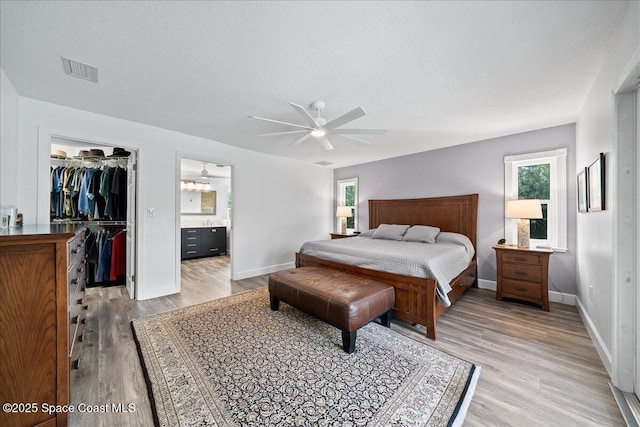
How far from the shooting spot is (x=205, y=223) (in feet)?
22.8

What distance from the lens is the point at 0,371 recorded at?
1.16 meters

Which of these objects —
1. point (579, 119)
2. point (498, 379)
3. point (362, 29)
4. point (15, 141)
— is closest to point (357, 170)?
point (579, 119)

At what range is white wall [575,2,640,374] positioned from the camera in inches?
Answer: 63.1

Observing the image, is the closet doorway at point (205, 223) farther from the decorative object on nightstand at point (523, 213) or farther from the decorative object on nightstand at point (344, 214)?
the decorative object on nightstand at point (523, 213)

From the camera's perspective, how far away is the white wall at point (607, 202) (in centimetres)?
160

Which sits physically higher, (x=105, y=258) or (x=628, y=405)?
(x=105, y=258)

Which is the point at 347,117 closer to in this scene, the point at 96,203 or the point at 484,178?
the point at 484,178

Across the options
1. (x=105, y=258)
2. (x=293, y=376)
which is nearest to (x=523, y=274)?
(x=293, y=376)

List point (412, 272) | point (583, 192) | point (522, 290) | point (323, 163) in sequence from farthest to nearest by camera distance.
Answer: point (323, 163) → point (522, 290) → point (583, 192) → point (412, 272)

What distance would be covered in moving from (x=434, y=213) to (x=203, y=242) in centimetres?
551

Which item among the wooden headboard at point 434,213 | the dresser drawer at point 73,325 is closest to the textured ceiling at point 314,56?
the wooden headboard at point 434,213

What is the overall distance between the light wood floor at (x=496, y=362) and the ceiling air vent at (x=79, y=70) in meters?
2.41

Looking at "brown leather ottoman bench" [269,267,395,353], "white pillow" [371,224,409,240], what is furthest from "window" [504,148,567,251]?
"brown leather ottoman bench" [269,267,395,353]

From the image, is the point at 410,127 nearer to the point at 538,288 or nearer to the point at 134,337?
the point at 538,288
